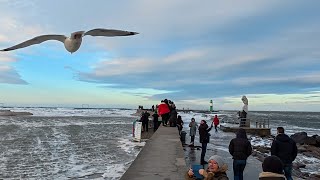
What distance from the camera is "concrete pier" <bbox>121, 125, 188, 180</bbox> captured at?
25.1 feet

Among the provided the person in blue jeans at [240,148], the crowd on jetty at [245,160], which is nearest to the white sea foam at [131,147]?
the crowd on jetty at [245,160]

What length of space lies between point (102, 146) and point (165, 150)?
24.3 feet

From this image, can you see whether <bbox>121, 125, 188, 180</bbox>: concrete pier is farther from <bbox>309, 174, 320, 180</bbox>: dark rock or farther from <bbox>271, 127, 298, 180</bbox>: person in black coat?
<bbox>309, 174, 320, 180</bbox>: dark rock

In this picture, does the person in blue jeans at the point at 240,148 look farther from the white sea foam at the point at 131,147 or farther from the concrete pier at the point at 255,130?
the concrete pier at the point at 255,130

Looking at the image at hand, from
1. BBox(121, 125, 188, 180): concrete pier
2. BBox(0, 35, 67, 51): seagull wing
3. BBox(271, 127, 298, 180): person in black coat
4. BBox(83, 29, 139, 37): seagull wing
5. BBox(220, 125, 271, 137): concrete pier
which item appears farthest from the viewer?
BBox(220, 125, 271, 137): concrete pier

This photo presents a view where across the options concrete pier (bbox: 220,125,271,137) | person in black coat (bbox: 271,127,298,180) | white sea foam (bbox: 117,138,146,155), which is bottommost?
white sea foam (bbox: 117,138,146,155)

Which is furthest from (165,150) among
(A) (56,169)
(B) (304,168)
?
(B) (304,168)

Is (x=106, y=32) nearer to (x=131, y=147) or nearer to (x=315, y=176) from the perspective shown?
(x=315, y=176)

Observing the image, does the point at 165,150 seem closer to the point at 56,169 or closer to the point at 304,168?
the point at 56,169

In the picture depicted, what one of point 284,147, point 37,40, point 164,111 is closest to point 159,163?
point 284,147

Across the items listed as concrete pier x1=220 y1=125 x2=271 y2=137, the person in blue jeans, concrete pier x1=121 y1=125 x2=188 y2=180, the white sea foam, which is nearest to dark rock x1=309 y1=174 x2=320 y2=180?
concrete pier x1=121 y1=125 x2=188 y2=180

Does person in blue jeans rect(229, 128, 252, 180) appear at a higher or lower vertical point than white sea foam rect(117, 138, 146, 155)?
higher

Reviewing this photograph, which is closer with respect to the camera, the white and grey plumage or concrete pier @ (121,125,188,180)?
the white and grey plumage

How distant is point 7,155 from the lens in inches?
588
